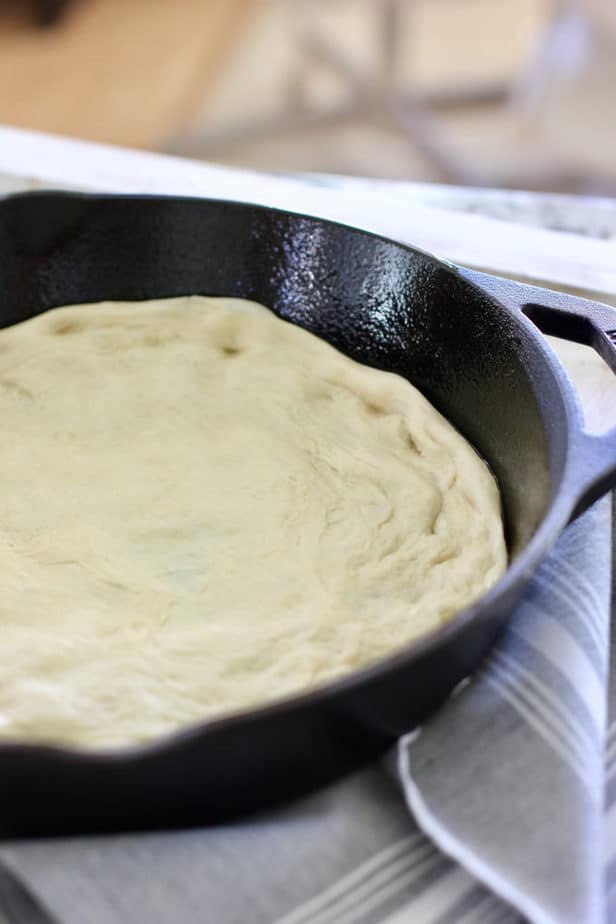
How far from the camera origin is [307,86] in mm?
3533

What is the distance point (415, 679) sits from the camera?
1.84ft

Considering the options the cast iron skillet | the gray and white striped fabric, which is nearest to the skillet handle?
the cast iron skillet

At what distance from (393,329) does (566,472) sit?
369 mm

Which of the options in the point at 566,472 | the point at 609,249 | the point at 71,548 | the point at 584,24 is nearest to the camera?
the point at 566,472

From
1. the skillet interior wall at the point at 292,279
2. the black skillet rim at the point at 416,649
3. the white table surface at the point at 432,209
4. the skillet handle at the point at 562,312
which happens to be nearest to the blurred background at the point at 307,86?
the white table surface at the point at 432,209

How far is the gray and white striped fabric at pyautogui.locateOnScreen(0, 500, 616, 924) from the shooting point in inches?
21.5

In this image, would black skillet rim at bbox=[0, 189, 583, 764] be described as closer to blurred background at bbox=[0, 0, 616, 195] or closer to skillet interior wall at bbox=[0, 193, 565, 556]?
skillet interior wall at bbox=[0, 193, 565, 556]

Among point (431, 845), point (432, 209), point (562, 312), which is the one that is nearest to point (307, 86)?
point (432, 209)

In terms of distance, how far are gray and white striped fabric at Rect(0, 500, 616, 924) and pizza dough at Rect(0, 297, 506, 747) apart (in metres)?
0.08

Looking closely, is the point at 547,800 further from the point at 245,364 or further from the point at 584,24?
the point at 584,24

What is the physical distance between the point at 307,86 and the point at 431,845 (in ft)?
10.8

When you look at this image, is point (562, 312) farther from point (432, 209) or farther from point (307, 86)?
point (307, 86)

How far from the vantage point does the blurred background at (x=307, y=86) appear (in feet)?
9.77

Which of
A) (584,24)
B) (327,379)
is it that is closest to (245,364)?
(327,379)
